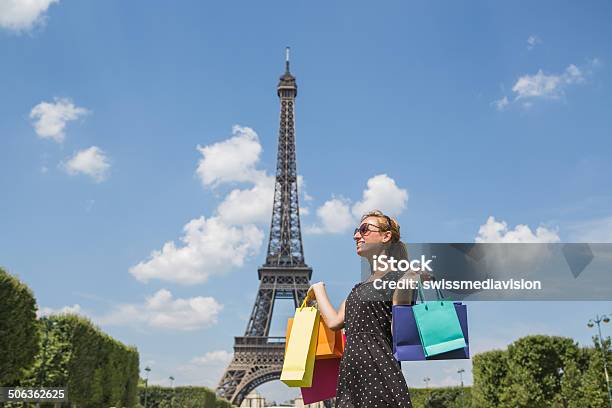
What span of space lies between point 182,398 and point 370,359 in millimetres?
54474

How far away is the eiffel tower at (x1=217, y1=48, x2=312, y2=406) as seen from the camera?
5781cm

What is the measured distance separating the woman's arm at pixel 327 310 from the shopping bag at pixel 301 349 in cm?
10

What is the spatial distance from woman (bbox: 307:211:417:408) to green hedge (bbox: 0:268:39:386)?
2078 cm

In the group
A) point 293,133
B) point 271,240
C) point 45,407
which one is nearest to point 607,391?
point 45,407

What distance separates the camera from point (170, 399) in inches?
2173

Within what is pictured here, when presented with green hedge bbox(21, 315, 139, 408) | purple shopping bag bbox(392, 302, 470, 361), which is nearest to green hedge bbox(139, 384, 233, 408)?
green hedge bbox(21, 315, 139, 408)

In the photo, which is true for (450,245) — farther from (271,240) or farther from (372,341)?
(271,240)

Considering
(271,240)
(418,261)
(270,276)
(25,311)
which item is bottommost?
(418,261)

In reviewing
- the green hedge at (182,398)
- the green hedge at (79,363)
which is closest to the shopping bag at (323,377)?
the green hedge at (79,363)

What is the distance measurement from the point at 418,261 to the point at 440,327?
22.8 inches

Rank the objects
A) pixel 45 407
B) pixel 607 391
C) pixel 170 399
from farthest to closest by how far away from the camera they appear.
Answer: pixel 170 399
pixel 607 391
pixel 45 407

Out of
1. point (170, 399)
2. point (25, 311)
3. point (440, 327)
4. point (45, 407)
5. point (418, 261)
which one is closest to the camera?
point (440, 327)

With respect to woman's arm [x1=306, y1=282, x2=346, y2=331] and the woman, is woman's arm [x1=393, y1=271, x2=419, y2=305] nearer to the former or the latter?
the woman

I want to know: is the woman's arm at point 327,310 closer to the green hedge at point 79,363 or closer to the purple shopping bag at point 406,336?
the purple shopping bag at point 406,336
